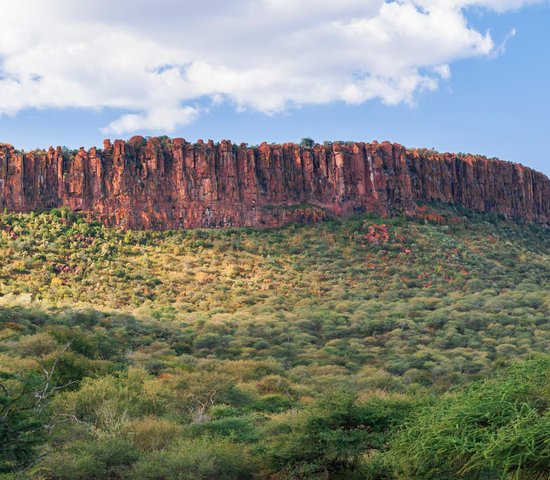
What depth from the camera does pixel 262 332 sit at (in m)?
54.1

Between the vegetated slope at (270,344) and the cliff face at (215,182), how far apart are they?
2871 millimetres

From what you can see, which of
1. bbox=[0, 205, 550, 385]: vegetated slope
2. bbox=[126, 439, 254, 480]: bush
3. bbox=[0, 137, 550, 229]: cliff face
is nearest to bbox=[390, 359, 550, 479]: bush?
bbox=[126, 439, 254, 480]: bush

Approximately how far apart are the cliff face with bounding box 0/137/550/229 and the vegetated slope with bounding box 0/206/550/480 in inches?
113

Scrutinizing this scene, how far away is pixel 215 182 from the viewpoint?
86.8 m

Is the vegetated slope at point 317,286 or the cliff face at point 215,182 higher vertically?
the cliff face at point 215,182

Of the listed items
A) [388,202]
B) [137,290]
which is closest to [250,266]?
[137,290]

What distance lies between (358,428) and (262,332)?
102 ft

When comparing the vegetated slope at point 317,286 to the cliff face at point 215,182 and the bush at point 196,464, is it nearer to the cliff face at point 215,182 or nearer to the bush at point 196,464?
the cliff face at point 215,182

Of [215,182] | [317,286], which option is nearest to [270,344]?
[317,286]

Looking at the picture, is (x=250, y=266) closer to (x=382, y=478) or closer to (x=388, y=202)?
(x=388, y=202)

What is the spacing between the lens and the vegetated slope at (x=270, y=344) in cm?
2067

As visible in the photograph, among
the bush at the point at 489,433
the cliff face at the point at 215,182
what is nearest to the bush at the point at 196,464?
the bush at the point at 489,433

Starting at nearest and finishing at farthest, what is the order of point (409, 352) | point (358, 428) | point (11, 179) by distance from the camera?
point (358, 428) < point (409, 352) < point (11, 179)

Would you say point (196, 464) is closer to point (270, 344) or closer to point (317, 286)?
point (270, 344)
